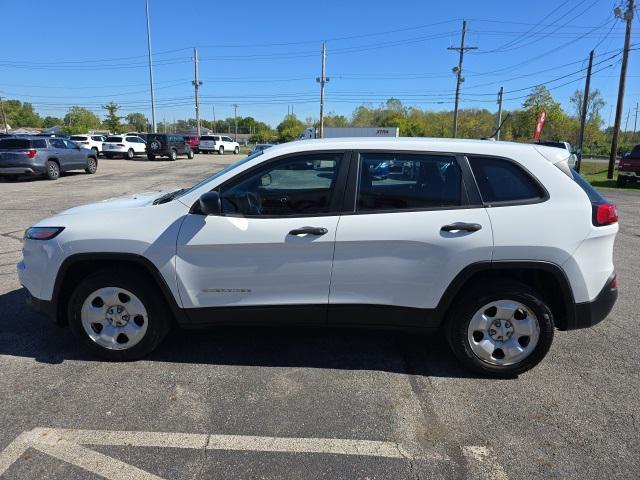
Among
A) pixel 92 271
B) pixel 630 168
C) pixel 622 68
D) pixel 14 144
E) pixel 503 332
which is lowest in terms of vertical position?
pixel 503 332

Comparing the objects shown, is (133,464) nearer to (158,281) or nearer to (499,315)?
(158,281)

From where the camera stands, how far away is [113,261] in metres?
3.63

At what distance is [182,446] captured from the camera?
2752 millimetres

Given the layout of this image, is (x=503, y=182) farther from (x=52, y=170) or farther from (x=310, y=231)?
(x=52, y=170)

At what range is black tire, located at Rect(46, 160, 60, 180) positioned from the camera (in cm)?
1858

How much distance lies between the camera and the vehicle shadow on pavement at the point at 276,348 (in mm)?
3756

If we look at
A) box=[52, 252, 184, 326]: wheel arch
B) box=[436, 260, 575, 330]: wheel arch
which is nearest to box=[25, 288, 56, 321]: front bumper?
box=[52, 252, 184, 326]: wheel arch

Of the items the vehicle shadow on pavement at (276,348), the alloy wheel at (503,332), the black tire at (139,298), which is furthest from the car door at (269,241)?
the alloy wheel at (503,332)

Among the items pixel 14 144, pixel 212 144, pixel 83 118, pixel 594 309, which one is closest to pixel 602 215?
pixel 594 309

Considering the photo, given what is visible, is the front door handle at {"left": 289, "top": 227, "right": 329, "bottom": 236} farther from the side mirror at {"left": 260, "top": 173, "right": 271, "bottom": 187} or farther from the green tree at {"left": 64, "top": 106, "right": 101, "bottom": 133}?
the green tree at {"left": 64, "top": 106, "right": 101, "bottom": 133}

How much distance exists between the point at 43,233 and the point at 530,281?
371 cm

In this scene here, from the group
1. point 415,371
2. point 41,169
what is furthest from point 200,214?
point 41,169

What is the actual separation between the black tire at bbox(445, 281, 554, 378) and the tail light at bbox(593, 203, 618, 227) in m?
0.66

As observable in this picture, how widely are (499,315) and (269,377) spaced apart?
68.8 inches
